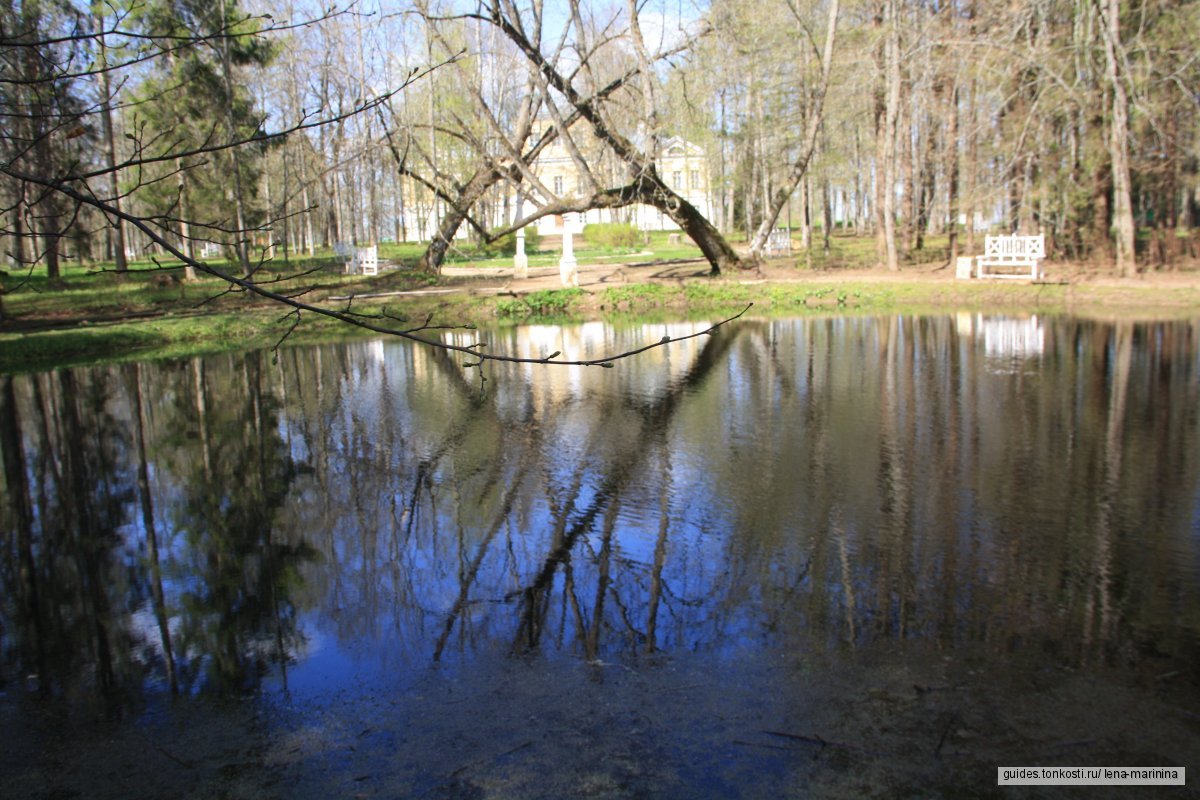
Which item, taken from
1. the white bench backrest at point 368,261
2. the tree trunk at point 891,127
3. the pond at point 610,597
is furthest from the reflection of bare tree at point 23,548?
the tree trunk at point 891,127

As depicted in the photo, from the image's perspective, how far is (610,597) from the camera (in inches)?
233

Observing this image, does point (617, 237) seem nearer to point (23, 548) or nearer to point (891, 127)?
point (891, 127)

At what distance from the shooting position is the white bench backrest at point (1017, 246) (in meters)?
23.2

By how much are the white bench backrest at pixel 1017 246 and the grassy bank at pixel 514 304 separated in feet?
4.06

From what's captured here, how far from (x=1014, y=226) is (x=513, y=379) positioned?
1043 inches

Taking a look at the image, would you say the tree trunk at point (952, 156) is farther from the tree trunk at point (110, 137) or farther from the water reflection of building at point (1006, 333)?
the tree trunk at point (110, 137)

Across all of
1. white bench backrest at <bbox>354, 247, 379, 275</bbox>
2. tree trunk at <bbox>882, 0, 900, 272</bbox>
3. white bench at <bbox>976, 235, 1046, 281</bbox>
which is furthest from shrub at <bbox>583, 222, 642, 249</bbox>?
white bench at <bbox>976, 235, 1046, 281</bbox>

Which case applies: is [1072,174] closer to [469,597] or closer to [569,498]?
[569,498]

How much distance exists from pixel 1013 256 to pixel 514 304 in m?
12.2

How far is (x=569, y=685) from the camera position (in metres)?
4.80

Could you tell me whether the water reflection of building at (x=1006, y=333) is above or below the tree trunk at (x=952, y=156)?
below

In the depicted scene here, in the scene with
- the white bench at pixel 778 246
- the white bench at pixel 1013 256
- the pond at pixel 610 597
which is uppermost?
the white bench at pixel 778 246

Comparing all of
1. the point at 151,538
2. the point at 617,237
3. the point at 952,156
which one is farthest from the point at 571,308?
the point at 617,237

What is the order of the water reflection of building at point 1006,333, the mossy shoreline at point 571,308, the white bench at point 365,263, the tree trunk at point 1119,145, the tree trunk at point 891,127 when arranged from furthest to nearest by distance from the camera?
the white bench at point 365,263, the tree trunk at point 891,127, the tree trunk at point 1119,145, the mossy shoreline at point 571,308, the water reflection of building at point 1006,333
